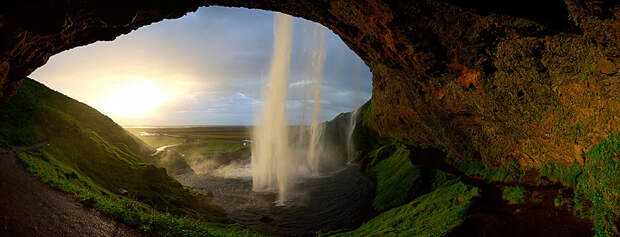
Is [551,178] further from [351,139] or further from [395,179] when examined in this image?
[351,139]

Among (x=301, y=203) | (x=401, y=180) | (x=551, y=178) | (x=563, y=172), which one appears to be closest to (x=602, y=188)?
(x=563, y=172)

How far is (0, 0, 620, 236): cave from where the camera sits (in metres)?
8.54

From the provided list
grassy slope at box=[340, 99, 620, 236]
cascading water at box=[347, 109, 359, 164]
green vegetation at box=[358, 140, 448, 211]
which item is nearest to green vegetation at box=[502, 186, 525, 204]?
grassy slope at box=[340, 99, 620, 236]

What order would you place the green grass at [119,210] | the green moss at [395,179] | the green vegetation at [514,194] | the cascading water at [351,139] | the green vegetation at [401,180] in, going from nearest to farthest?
the green grass at [119,210] < the green vegetation at [514,194] < the green vegetation at [401,180] < the green moss at [395,179] < the cascading water at [351,139]

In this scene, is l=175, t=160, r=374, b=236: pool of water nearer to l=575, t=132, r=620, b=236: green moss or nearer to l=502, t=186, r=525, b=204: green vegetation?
l=502, t=186, r=525, b=204: green vegetation

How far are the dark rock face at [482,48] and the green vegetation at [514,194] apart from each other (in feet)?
6.98

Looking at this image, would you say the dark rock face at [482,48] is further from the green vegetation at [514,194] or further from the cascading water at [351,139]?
the cascading water at [351,139]

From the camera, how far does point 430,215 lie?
40.3ft

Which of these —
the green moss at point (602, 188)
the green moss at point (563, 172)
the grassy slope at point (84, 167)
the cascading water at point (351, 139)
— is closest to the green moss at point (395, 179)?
the green moss at point (563, 172)

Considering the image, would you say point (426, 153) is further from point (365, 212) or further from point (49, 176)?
point (49, 176)

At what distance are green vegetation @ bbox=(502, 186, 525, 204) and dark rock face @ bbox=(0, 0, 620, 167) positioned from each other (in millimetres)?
2128

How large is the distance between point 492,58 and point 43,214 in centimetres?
2134

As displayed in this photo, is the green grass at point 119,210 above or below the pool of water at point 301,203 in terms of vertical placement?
above

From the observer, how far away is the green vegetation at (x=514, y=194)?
11.6 metres
